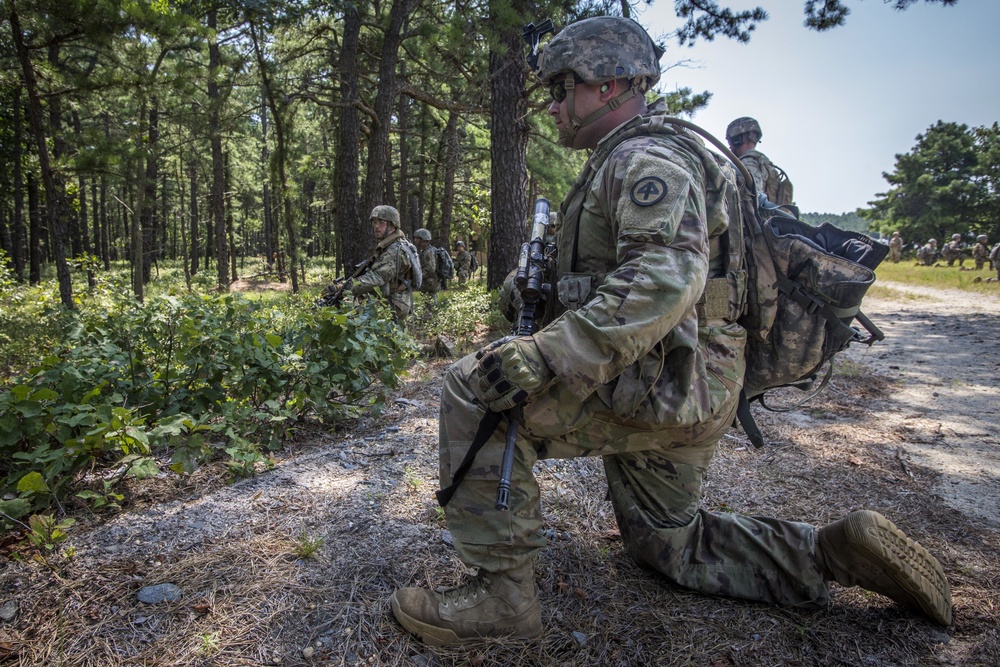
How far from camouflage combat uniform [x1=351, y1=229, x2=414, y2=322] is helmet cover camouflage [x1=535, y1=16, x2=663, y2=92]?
523 centimetres

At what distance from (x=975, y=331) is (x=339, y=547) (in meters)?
10.8

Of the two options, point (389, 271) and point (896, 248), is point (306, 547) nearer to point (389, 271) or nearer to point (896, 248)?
point (389, 271)

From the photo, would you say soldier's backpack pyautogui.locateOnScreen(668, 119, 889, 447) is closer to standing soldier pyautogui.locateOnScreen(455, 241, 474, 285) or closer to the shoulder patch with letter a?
the shoulder patch with letter a

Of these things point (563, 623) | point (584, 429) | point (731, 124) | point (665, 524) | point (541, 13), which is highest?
point (541, 13)

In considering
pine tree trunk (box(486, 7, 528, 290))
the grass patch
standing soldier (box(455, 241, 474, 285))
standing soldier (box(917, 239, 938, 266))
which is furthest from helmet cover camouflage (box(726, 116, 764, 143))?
standing soldier (box(917, 239, 938, 266))

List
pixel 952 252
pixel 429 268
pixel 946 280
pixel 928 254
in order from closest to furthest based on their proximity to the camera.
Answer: pixel 429 268 < pixel 946 280 < pixel 952 252 < pixel 928 254

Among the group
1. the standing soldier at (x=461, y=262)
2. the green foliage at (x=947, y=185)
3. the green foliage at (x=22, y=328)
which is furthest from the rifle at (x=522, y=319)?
the green foliage at (x=947, y=185)

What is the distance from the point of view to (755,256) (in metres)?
2.19

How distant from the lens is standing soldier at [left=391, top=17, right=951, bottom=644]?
1.72m

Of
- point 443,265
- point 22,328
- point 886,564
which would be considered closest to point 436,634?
point 886,564

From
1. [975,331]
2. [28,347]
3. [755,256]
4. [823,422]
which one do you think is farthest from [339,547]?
[975,331]

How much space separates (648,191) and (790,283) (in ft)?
2.74

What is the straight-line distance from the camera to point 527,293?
7.01ft

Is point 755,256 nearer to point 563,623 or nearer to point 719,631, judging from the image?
point 719,631
